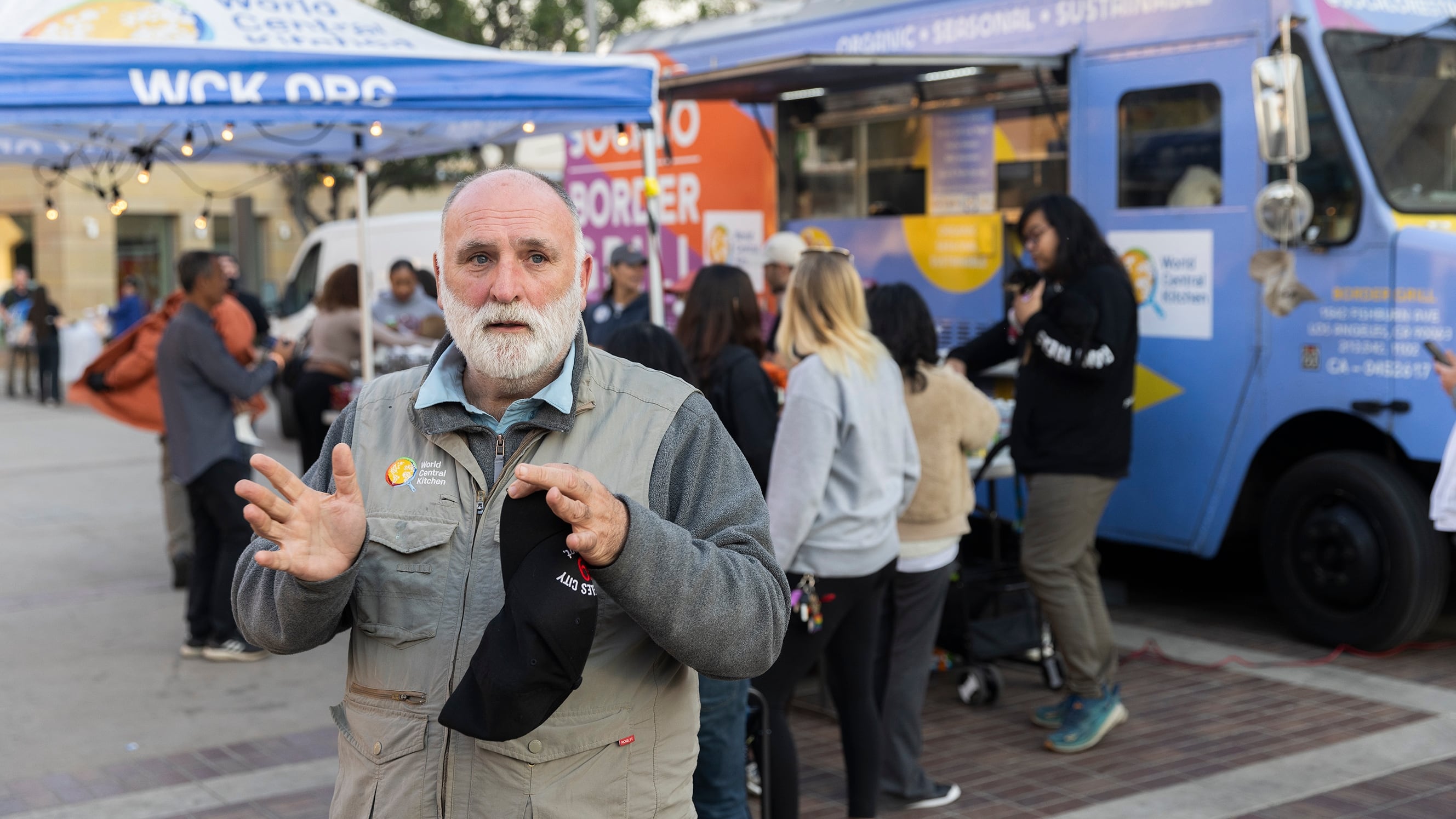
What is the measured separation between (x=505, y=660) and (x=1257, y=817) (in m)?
3.60

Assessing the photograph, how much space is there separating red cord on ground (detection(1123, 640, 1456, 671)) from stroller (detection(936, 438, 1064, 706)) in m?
0.72

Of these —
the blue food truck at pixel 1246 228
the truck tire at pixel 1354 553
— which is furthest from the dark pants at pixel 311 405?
the truck tire at pixel 1354 553

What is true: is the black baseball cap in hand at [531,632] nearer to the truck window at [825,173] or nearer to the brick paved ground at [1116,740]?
the brick paved ground at [1116,740]

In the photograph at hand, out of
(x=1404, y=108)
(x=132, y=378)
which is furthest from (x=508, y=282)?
(x=132, y=378)

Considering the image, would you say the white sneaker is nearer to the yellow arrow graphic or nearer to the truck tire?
the yellow arrow graphic

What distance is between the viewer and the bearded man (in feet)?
7.11

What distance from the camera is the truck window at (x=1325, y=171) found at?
6602mm

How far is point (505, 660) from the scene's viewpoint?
2.08 m

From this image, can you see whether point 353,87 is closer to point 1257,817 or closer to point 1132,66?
point 1132,66

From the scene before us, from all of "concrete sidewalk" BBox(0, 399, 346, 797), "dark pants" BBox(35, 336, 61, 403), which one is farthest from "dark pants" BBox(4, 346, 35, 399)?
"concrete sidewalk" BBox(0, 399, 346, 797)

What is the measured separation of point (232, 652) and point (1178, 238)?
4.87 metres

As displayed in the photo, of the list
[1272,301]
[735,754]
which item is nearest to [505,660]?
[735,754]

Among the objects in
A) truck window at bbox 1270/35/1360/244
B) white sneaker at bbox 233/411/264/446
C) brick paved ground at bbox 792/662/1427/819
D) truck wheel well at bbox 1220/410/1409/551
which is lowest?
brick paved ground at bbox 792/662/1427/819

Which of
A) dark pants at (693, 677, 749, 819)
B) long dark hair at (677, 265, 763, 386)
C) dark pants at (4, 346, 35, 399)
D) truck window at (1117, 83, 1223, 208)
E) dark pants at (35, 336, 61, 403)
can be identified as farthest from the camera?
dark pants at (4, 346, 35, 399)
